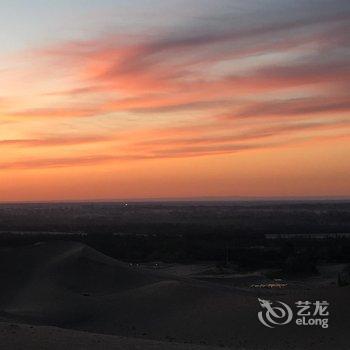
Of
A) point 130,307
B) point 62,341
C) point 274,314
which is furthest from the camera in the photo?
point 130,307

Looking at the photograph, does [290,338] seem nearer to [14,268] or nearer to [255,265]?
[14,268]

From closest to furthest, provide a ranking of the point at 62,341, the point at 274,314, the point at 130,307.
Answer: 1. the point at 62,341
2. the point at 274,314
3. the point at 130,307

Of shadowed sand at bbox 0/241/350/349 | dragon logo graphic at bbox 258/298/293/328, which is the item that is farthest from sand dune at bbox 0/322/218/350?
dragon logo graphic at bbox 258/298/293/328

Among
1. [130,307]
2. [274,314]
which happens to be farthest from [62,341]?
[130,307]

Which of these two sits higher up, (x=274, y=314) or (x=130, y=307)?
(x=274, y=314)

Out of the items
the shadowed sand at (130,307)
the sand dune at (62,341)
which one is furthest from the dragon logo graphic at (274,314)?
the sand dune at (62,341)

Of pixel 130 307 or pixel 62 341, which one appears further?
Answer: pixel 130 307

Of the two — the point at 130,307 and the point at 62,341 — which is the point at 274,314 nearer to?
the point at 130,307

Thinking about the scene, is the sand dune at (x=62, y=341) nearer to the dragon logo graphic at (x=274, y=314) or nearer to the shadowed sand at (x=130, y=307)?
the shadowed sand at (x=130, y=307)
